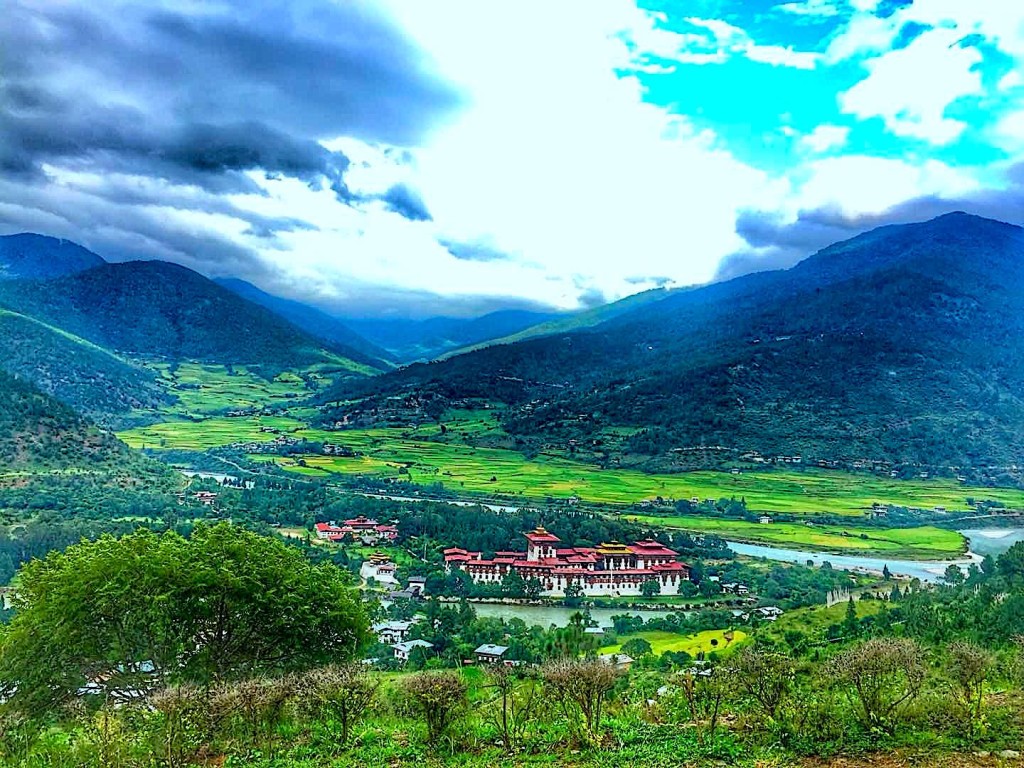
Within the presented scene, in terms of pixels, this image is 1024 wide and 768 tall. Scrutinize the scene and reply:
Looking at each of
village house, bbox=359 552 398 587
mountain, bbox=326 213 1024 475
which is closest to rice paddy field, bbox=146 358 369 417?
mountain, bbox=326 213 1024 475

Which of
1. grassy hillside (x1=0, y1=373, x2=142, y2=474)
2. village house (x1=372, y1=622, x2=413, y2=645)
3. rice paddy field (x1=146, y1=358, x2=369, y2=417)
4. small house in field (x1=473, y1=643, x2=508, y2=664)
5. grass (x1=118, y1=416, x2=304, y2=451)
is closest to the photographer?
small house in field (x1=473, y1=643, x2=508, y2=664)

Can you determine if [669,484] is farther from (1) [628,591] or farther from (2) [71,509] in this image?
(2) [71,509]

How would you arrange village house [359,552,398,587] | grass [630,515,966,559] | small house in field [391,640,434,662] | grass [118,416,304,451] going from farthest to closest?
1. grass [118,416,304,451]
2. grass [630,515,966,559]
3. village house [359,552,398,587]
4. small house in field [391,640,434,662]

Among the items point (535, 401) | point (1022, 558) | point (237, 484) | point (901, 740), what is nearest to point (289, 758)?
point (901, 740)

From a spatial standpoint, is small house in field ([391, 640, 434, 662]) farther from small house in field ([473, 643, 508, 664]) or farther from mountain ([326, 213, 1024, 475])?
mountain ([326, 213, 1024, 475])

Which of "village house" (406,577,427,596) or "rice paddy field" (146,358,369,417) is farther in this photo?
"rice paddy field" (146,358,369,417)

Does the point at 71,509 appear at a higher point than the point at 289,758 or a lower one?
lower
